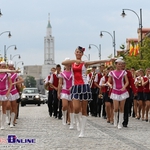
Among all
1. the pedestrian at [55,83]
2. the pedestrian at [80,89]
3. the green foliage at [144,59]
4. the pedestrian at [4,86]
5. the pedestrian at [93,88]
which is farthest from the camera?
the green foliage at [144,59]

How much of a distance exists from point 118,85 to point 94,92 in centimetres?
885

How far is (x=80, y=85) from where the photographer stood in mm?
15086

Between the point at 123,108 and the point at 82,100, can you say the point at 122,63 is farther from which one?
the point at 82,100

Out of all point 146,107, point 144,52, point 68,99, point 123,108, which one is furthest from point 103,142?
point 144,52

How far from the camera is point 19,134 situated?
1577 cm

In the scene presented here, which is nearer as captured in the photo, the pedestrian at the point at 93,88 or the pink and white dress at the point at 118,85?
the pink and white dress at the point at 118,85

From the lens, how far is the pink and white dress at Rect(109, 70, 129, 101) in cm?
1825

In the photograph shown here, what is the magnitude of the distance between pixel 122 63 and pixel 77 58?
3579mm

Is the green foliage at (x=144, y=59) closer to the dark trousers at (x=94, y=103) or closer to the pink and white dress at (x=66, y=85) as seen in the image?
the dark trousers at (x=94, y=103)

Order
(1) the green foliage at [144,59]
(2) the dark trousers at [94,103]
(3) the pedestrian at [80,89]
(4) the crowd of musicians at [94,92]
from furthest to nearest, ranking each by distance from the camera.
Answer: (1) the green foliage at [144,59] < (2) the dark trousers at [94,103] < (4) the crowd of musicians at [94,92] < (3) the pedestrian at [80,89]

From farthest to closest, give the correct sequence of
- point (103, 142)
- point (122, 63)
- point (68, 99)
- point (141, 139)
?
1. point (68, 99)
2. point (122, 63)
3. point (141, 139)
4. point (103, 142)

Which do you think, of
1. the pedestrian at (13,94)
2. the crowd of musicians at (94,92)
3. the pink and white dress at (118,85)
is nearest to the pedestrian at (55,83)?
the crowd of musicians at (94,92)

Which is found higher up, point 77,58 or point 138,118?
point 77,58

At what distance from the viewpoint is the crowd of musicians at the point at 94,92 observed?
49.2 ft
